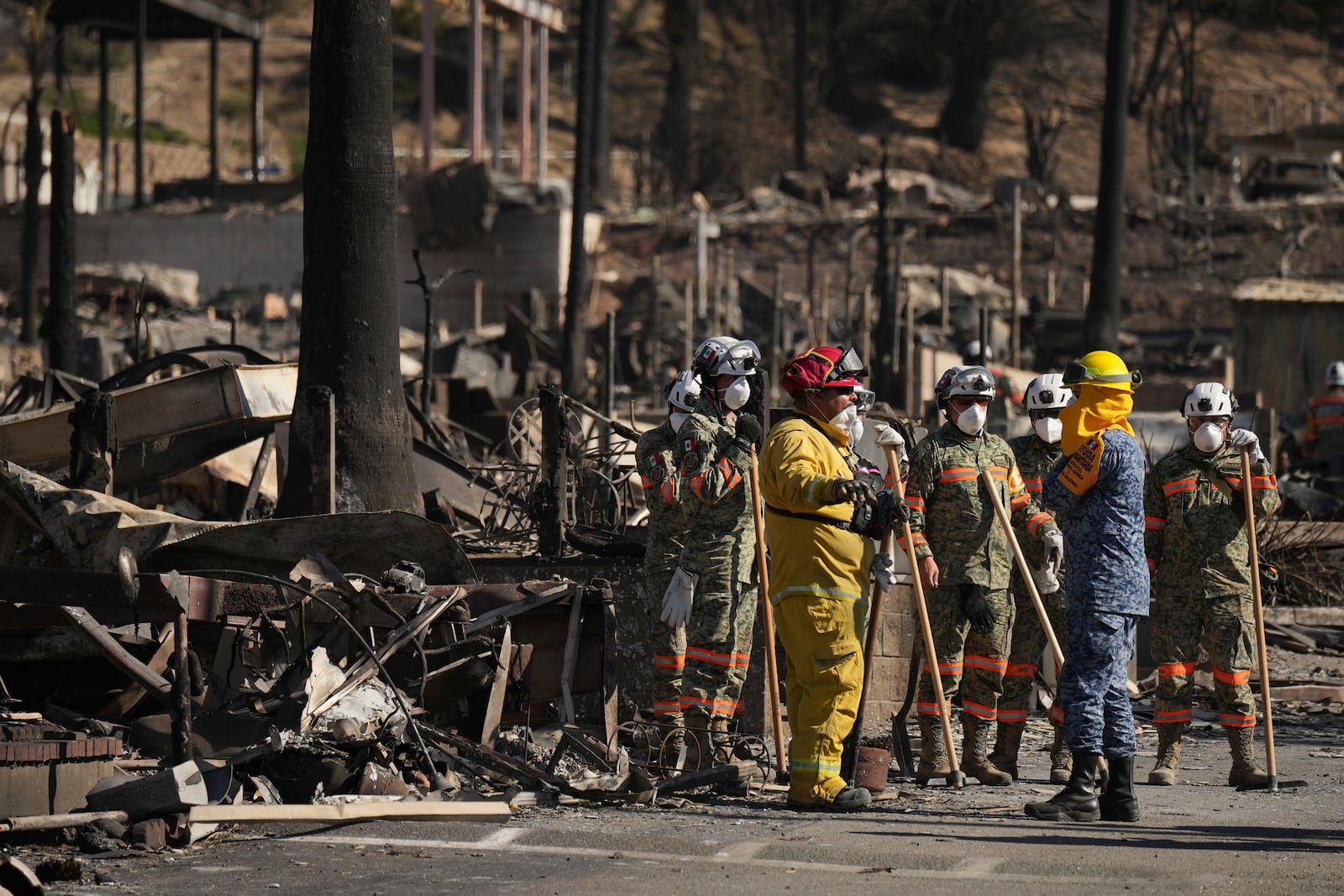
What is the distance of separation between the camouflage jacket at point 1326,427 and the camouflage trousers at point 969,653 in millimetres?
11855

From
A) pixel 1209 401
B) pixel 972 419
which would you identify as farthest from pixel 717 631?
pixel 1209 401

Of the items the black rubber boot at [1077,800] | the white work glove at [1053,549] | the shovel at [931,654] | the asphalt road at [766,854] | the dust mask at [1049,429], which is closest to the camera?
the asphalt road at [766,854]

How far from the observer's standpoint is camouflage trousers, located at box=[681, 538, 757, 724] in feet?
30.4

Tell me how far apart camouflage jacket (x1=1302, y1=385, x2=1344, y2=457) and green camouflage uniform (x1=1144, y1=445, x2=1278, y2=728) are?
11.1 meters

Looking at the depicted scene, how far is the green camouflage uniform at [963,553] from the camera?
372 inches

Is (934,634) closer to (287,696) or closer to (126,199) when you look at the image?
(287,696)

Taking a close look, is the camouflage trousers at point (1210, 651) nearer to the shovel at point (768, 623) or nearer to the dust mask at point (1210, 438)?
the dust mask at point (1210, 438)

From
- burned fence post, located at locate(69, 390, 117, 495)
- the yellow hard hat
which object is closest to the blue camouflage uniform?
the yellow hard hat

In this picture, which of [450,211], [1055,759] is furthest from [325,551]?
[450,211]

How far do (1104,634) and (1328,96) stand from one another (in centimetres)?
5906

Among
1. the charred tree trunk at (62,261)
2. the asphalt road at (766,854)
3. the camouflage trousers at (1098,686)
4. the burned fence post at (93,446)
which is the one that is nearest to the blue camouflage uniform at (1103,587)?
the camouflage trousers at (1098,686)

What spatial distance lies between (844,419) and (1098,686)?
1.62 meters

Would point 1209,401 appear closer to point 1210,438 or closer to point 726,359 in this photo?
point 1210,438

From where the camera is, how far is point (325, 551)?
997cm
